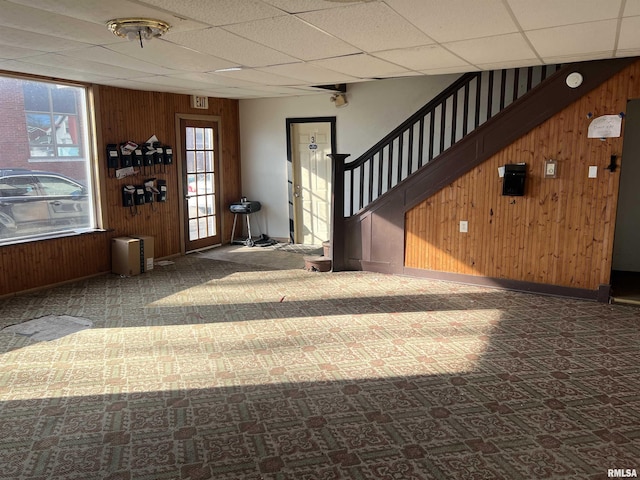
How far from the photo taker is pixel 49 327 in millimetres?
4668

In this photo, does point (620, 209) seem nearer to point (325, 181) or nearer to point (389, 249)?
point (389, 249)

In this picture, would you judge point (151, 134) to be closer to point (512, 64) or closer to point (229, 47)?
point (229, 47)

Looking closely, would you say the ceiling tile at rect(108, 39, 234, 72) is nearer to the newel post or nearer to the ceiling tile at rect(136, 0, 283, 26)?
the ceiling tile at rect(136, 0, 283, 26)

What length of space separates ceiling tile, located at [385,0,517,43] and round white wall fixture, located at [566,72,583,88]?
1904 mm

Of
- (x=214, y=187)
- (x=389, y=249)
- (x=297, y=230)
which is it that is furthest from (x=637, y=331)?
(x=214, y=187)

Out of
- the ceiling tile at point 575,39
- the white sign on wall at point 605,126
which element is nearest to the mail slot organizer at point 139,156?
the ceiling tile at point 575,39

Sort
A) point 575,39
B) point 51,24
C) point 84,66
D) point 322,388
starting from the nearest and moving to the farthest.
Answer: point 51,24 < point 322,388 < point 575,39 < point 84,66

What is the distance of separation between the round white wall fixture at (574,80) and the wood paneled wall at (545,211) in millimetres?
171

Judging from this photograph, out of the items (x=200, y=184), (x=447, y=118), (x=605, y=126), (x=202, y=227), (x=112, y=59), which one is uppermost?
(x=112, y=59)

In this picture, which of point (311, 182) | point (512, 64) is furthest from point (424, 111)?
point (311, 182)

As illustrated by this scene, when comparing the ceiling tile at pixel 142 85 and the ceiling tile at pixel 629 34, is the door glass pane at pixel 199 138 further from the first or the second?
the ceiling tile at pixel 629 34

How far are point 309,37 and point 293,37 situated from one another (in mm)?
120

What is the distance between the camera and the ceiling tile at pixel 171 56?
405cm

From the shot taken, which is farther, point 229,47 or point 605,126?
point 605,126
